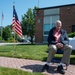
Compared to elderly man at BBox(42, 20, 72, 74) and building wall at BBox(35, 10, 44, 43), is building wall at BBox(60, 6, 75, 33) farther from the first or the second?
elderly man at BBox(42, 20, 72, 74)

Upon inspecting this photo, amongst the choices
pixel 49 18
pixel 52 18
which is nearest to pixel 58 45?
pixel 52 18

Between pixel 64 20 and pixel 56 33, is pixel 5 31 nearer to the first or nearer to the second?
pixel 64 20

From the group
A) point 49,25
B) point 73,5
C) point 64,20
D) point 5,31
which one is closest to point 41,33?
point 49,25

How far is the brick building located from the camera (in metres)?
33.9

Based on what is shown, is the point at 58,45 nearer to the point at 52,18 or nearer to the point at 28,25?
the point at 52,18

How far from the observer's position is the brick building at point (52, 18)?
33938 millimetres

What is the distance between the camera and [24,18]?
46.1 m

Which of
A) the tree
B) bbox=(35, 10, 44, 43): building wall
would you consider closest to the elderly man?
bbox=(35, 10, 44, 43): building wall

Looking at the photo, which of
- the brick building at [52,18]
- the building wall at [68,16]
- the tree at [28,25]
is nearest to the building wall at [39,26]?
the brick building at [52,18]

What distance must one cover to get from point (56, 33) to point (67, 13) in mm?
28458

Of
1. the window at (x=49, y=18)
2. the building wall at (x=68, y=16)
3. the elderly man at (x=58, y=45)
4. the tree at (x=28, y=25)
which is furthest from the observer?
the tree at (x=28, y=25)

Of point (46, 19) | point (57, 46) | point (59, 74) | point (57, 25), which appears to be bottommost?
point (59, 74)

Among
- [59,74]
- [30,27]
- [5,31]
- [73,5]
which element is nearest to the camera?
[59,74]

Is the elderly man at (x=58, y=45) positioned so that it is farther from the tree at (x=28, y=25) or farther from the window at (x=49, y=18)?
the tree at (x=28, y=25)
